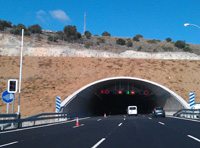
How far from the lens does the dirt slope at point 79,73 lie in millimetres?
47594

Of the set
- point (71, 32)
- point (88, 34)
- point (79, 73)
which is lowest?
point (79, 73)

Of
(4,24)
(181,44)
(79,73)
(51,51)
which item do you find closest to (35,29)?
(4,24)

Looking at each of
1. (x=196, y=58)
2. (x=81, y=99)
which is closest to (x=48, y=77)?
(x=81, y=99)

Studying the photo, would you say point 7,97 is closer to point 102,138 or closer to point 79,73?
point 102,138

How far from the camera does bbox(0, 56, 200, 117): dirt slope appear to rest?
156 feet

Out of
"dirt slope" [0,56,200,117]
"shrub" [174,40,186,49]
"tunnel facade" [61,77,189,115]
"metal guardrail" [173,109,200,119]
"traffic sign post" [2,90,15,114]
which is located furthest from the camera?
"shrub" [174,40,186,49]

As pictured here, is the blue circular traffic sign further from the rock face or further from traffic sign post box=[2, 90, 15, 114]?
the rock face

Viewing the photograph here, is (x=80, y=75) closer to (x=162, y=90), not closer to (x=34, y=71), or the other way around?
(x=34, y=71)

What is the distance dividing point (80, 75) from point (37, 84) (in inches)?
387

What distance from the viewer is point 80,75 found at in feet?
185

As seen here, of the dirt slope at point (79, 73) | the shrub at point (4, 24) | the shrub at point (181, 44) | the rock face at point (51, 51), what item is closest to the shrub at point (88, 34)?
the shrub at point (4, 24)

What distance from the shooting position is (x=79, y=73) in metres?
57.3

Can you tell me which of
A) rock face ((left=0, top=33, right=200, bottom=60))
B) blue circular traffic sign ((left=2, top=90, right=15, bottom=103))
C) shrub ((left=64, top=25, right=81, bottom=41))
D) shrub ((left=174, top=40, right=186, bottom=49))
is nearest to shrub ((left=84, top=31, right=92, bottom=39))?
shrub ((left=64, top=25, right=81, bottom=41))

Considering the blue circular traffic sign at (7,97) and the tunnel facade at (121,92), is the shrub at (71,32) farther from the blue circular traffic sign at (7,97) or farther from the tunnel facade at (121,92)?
the blue circular traffic sign at (7,97)
